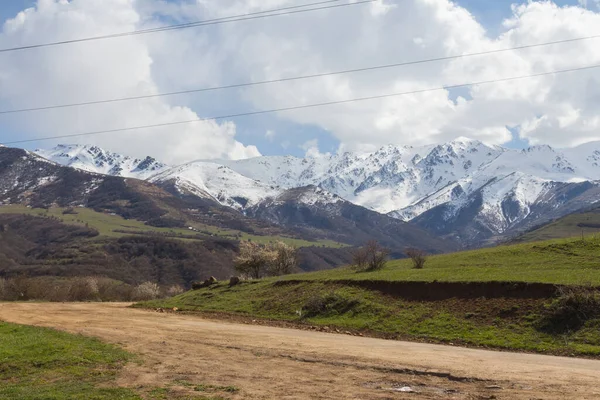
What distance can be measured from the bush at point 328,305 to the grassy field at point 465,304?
0.25 ft

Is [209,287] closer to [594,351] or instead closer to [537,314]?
[537,314]

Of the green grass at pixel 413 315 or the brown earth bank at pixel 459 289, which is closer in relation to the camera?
the green grass at pixel 413 315

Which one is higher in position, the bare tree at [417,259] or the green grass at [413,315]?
the bare tree at [417,259]

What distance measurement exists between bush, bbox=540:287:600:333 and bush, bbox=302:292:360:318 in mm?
13593

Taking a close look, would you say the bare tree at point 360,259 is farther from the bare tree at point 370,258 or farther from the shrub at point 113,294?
the shrub at point 113,294

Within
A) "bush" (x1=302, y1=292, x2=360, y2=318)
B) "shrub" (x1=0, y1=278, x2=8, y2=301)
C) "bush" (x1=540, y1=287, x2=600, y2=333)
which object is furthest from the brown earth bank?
"shrub" (x1=0, y1=278, x2=8, y2=301)

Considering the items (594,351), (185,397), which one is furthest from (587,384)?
(185,397)

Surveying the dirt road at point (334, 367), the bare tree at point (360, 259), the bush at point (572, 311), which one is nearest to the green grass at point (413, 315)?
the bush at point (572, 311)

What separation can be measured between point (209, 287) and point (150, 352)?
35.0 metres

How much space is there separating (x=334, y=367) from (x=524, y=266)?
27223 mm

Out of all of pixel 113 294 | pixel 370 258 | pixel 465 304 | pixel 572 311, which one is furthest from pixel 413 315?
pixel 113 294

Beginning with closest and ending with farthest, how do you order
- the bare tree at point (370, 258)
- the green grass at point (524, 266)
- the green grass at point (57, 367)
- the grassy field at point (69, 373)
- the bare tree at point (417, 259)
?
the grassy field at point (69, 373) < the green grass at point (57, 367) < the green grass at point (524, 266) < the bare tree at point (417, 259) < the bare tree at point (370, 258)

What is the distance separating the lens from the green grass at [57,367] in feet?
56.3

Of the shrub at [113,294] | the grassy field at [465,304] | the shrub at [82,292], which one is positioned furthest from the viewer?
the shrub at [113,294]
